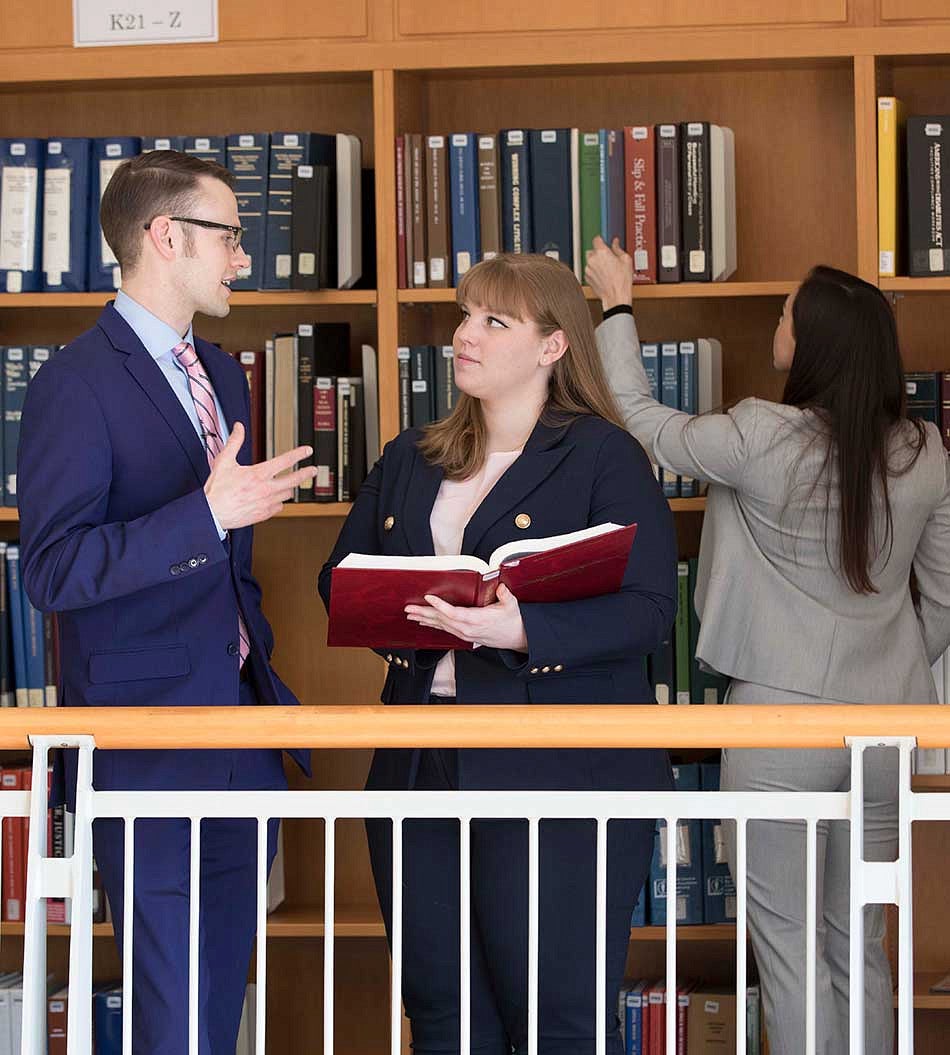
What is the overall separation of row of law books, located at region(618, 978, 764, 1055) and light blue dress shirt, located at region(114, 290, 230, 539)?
1680 mm

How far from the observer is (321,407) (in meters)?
3.14

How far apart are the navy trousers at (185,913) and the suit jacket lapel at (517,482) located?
438mm

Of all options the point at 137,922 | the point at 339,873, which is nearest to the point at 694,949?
the point at 339,873

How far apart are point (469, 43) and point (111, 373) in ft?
4.58

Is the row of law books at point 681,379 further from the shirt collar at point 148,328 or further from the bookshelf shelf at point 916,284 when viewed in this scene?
the shirt collar at point 148,328

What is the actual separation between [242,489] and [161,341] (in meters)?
0.32

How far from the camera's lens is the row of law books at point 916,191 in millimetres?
2982

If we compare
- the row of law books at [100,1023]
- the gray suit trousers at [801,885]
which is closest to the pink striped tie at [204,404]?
the gray suit trousers at [801,885]

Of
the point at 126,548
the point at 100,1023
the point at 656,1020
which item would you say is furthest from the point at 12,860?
the point at 126,548

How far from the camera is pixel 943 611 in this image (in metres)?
2.91

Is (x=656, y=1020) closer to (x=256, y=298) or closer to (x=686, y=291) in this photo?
(x=686, y=291)

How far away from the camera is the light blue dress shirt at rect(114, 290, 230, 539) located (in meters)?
2.12

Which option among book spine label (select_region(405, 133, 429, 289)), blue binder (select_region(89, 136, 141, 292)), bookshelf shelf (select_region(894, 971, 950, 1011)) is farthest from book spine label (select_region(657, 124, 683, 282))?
bookshelf shelf (select_region(894, 971, 950, 1011))

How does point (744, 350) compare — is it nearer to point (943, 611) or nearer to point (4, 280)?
point (943, 611)
